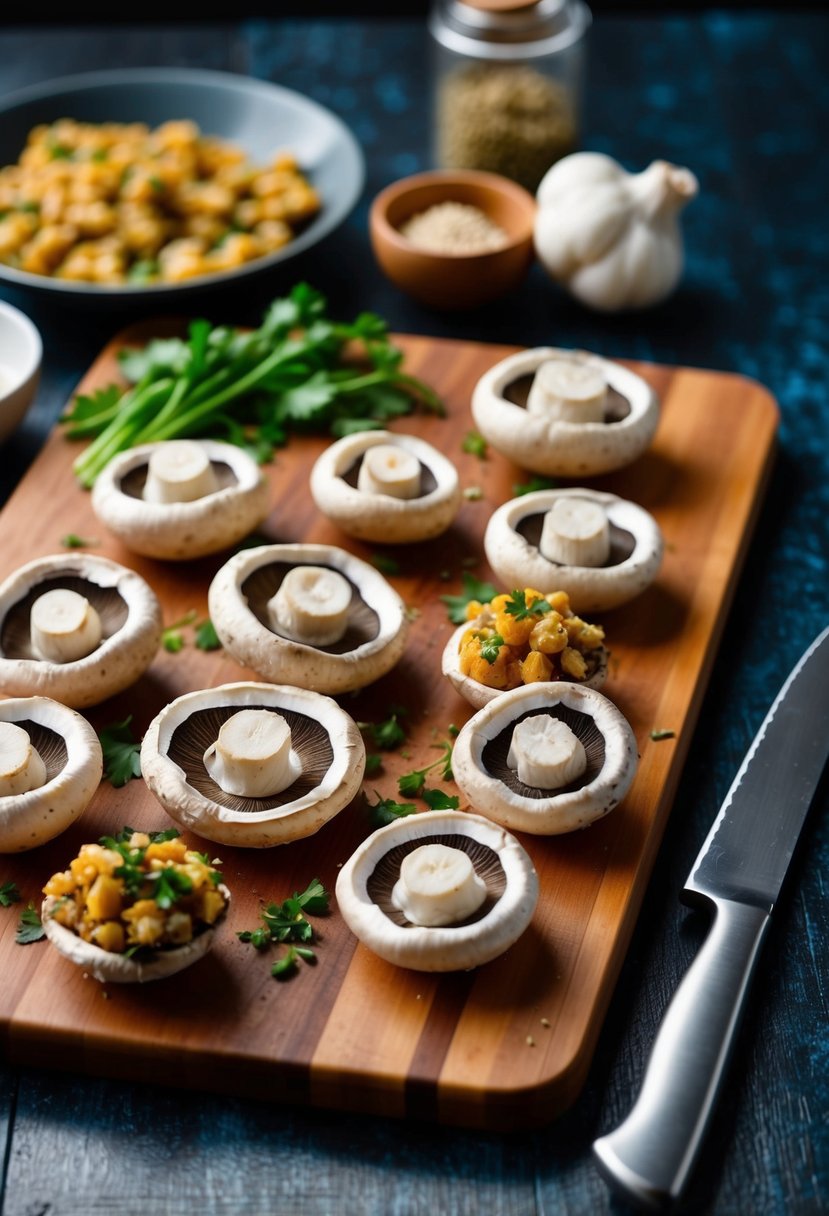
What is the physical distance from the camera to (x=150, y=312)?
4.03 metres

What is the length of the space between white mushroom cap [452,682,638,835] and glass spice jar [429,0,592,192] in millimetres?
2375

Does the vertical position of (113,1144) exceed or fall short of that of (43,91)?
it falls short

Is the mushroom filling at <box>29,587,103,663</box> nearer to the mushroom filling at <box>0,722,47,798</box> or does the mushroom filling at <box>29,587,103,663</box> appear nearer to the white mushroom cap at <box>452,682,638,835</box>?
the mushroom filling at <box>0,722,47,798</box>

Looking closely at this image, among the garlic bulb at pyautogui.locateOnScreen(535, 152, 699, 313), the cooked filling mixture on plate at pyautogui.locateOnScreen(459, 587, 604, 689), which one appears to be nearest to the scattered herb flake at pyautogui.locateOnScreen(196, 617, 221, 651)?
the cooked filling mixture on plate at pyautogui.locateOnScreen(459, 587, 604, 689)

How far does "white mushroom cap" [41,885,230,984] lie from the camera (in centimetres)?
220

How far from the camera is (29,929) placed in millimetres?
2373

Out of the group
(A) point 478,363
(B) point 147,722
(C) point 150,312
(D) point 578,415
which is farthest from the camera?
(C) point 150,312

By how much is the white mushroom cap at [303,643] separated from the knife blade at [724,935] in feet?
2.43

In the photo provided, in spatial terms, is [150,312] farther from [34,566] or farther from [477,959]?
[477,959]

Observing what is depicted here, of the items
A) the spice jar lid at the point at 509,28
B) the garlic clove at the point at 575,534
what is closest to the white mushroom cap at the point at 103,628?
the garlic clove at the point at 575,534

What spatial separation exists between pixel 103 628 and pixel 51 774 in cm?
42

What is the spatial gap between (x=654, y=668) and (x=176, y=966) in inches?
47.4

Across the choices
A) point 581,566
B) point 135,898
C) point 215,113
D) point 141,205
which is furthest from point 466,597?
point 215,113

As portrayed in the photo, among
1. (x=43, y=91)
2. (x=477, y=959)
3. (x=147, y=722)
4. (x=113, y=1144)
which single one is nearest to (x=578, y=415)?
(x=147, y=722)
